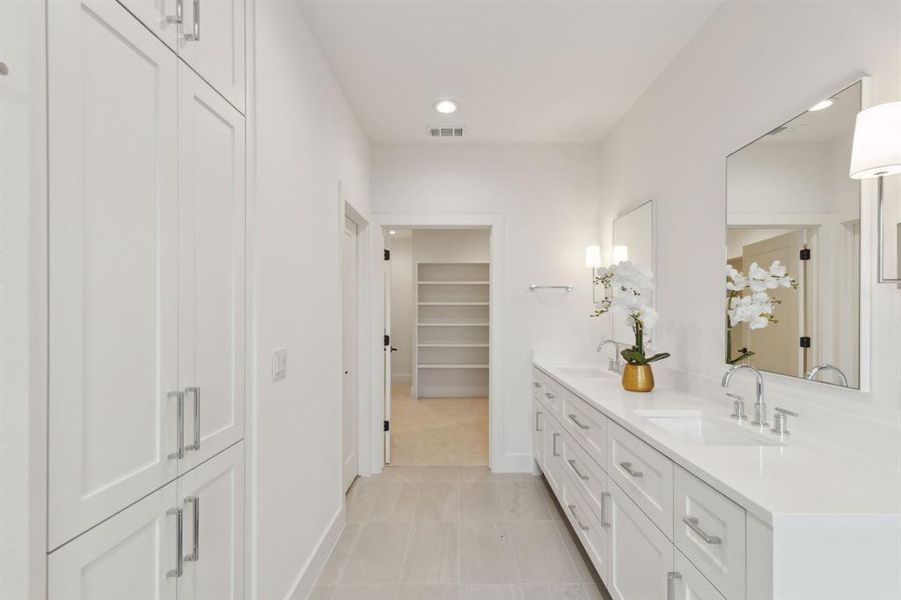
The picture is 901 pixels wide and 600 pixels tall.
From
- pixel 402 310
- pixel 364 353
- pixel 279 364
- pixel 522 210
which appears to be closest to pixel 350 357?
pixel 364 353

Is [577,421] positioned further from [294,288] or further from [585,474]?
[294,288]

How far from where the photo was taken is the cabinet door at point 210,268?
1188 mm

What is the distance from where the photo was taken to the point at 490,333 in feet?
11.9

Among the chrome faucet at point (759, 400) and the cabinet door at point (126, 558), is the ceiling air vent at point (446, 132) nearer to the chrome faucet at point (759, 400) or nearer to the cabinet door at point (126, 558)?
the chrome faucet at point (759, 400)

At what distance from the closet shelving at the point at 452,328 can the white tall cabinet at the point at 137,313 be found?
211 inches

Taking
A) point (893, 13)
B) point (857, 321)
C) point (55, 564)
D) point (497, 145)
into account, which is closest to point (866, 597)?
point (857, 321)

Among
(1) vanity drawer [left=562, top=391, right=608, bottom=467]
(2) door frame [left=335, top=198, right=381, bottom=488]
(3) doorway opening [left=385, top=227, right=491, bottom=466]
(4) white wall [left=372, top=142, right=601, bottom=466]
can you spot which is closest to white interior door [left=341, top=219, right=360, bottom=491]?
(2) door frame [left=335, top=198, right=381, bottom=488]

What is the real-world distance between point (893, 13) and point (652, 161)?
151 cm

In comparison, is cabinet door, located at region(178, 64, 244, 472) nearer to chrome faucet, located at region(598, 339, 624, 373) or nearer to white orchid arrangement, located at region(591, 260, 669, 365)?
white orchid arrangement, located at region(591, 260, 669, 365)

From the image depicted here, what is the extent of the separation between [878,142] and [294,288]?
201cm

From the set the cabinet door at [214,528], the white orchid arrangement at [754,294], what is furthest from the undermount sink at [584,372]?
the cabinet door at [214,528]

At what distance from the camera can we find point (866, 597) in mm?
977

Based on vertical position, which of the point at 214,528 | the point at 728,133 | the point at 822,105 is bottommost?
the point at 214,528

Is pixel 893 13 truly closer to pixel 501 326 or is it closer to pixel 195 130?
pixel 195 130
